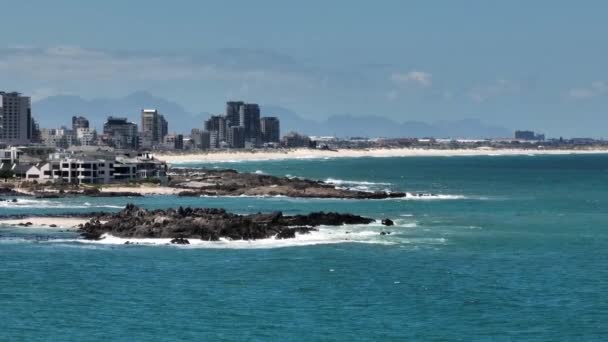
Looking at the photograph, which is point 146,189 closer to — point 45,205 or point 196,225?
point 45,205

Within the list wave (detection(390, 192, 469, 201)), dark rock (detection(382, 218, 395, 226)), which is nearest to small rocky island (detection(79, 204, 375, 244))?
dark rock (detection(382, 218, 395, 226))

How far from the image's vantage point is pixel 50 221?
82125 mm

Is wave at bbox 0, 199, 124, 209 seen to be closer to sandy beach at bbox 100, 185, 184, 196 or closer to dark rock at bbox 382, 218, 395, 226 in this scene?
sandy beach at bbox 100, 185, 184, 196

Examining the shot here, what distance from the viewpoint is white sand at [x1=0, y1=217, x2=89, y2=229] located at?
7919cm

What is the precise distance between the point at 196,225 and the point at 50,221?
14663mm

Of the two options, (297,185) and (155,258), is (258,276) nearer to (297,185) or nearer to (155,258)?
(155,258)

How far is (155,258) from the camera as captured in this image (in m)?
60.9

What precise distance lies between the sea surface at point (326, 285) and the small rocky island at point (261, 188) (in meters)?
34.4

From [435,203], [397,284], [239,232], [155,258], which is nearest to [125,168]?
[435,203]

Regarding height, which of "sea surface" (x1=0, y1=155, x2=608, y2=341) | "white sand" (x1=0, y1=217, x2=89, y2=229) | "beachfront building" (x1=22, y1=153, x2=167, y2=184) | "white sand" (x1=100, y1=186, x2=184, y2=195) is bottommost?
"sea surface" (x1=0, y1=155, x2=608, y2=341)

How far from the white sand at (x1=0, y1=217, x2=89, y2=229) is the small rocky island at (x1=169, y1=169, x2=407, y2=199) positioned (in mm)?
34196

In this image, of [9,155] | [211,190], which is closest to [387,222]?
[211,190]

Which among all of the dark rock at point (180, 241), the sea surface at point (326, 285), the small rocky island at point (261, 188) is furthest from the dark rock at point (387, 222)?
the small rocky island at point (261, 188)

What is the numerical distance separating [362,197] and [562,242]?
45.9 m
